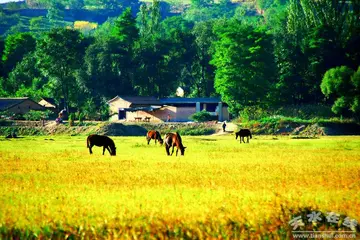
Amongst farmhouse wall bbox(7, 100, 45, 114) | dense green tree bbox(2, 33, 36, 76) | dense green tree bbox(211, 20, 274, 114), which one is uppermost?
dense green tree bbox(2, 33, 36, 76)

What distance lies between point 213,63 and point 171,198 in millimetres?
84023

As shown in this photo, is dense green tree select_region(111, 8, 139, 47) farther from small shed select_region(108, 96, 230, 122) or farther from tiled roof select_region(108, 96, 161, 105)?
small shed select_region(108, 96, 230, 122)

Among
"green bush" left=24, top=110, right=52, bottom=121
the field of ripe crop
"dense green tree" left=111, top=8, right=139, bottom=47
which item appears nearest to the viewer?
the field of ripe crop

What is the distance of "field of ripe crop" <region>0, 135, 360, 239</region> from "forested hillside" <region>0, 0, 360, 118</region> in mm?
54136

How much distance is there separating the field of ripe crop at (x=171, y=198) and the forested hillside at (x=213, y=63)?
54136 millimetres

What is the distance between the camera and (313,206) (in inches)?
680

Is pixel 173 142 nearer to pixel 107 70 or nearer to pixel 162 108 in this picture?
pixel 162 108

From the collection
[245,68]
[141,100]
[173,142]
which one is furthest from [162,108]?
[173,142]

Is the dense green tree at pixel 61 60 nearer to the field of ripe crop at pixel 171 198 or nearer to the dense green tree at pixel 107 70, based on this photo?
the dense green tree at pixel 107 70

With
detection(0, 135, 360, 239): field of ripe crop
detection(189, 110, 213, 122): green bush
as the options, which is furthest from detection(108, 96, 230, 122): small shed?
detection(0, 135, 360, 239): field of ripe crop

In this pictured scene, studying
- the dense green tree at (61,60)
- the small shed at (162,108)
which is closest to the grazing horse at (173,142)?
the small shed at (162,108)

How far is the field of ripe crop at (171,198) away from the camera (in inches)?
581

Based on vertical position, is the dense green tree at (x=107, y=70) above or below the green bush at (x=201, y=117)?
above

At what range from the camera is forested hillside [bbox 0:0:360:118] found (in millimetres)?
91125
